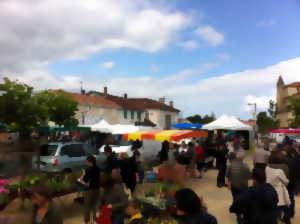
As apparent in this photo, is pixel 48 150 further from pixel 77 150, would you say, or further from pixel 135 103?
pixel 135 103

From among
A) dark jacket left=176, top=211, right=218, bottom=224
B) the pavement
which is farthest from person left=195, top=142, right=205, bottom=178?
dark jacket left=176, top=211, right=218, bottom=224

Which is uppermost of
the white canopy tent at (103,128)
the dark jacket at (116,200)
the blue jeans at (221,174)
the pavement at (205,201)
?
the white canopy tent at (103,128)

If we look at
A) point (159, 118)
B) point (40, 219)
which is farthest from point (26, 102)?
point (159, 118)

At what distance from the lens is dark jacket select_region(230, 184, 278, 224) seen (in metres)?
3.70

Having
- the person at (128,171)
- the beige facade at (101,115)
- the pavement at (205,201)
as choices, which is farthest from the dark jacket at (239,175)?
the beige facade at (101,115)

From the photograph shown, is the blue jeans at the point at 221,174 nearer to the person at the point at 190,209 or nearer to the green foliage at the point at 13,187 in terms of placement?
the green foliage at the point at 13,187

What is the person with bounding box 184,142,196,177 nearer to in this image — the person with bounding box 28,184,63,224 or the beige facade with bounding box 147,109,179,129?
the person with bounding box 28,184,63,224

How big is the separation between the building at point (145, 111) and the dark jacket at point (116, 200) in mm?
42812

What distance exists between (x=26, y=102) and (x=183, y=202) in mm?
A: 14903

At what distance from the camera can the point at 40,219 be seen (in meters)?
3.24

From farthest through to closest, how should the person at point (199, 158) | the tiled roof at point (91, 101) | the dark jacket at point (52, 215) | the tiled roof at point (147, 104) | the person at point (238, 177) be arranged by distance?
1. the tiled roof at point (147, 104)
2. the tiled roof at point (91, 101)
3. the person at point (199, 158)
4. the person at point (238, 177)
5. the dark jacket at point (52, 215)

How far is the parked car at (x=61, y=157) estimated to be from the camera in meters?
10.8

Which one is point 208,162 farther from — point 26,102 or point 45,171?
point 26,102

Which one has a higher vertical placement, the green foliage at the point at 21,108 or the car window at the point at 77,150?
the green foliage at the point at 21,108
